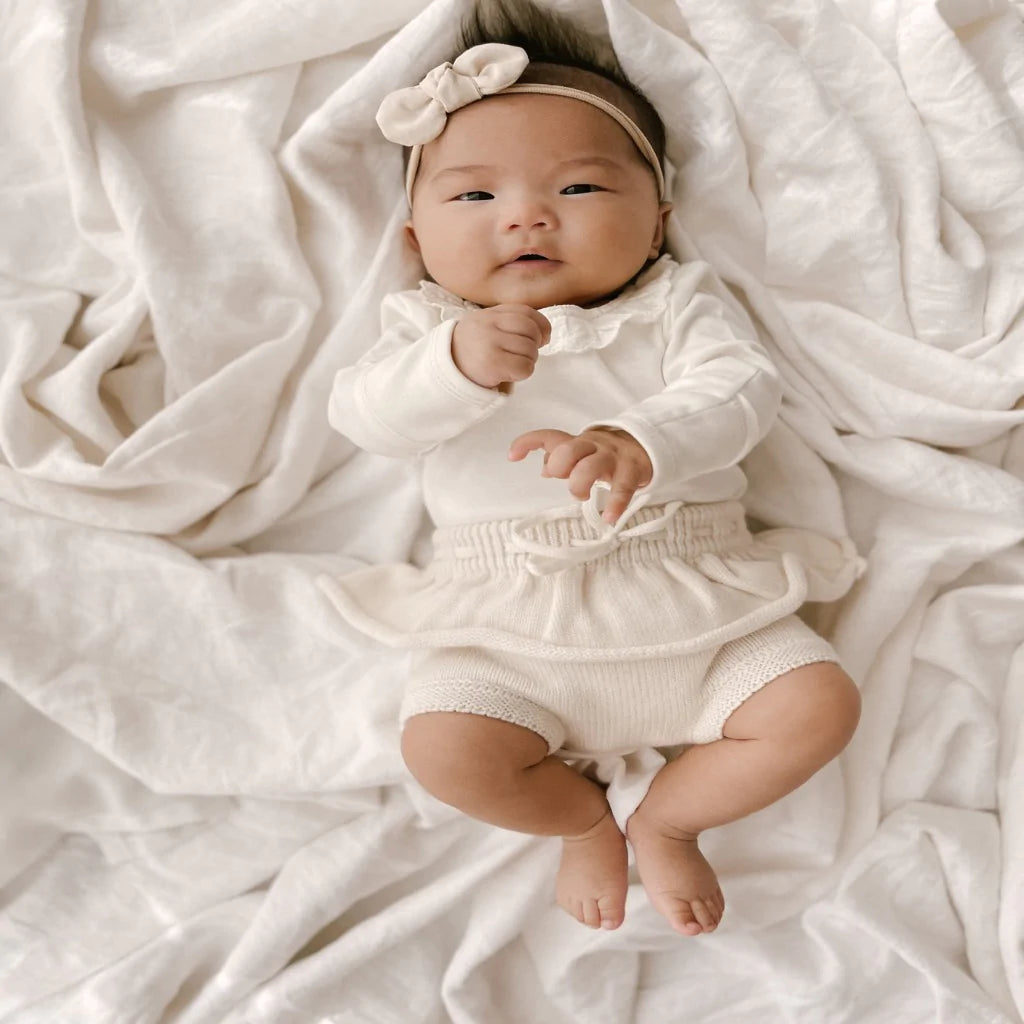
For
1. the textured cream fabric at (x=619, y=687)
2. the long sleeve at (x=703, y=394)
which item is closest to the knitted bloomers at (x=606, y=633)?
the textured cream fabric at (x=619, y=687)

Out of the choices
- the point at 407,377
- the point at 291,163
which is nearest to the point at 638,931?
the point at 407,377

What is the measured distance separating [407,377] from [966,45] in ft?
2.47

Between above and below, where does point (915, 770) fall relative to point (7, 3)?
below

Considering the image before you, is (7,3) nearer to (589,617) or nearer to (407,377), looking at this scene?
(407,377)

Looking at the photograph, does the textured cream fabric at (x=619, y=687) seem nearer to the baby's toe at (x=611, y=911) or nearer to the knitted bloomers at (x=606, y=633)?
the knitted bloomers at (x=606, y=633)

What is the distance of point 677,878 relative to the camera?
1.06m

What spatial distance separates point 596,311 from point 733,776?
1.64 feet

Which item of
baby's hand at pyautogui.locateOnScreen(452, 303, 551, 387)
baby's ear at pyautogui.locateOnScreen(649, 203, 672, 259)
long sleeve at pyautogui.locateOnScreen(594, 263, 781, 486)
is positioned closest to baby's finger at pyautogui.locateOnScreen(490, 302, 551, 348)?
baby's hand at pyautogui.locateOnScreen(452, 303, 551, 387)

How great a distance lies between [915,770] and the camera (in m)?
1.20

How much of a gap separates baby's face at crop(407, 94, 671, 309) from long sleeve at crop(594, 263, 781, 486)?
0.09 m

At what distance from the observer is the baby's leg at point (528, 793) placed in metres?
1.02

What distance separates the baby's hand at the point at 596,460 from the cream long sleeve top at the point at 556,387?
11 cm

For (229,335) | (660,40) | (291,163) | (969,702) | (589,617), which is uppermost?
(660,40)

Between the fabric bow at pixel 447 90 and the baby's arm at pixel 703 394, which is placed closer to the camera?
the baby's arm at pixel 703 394
